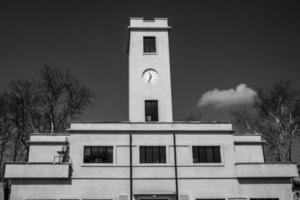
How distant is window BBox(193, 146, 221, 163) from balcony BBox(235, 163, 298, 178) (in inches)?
69.3

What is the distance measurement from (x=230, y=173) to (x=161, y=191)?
588 centimetres

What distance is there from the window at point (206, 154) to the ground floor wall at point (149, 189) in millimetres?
1661

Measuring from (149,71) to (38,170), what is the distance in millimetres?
13530

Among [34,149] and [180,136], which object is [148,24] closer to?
[180,136]

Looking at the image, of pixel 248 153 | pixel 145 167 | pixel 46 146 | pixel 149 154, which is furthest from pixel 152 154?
pixel 46 146

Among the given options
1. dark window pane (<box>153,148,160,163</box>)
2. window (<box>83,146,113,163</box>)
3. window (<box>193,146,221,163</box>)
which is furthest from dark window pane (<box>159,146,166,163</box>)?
window (<box>83,146,113,163</box>)

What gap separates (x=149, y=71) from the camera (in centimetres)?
3319

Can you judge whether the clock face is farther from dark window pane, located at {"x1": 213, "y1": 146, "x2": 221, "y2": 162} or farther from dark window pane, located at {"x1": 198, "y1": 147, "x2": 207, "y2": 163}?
dark window pane, located at {"x1": 213, "y1": 146, "x2": 221, "y2": 162}

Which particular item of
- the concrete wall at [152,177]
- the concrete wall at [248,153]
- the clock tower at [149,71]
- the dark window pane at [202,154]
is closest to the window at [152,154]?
the concrete wall at [152,177]

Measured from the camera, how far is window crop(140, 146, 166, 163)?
92.4ft

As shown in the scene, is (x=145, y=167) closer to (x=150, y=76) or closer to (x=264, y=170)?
(x=150, y=76)

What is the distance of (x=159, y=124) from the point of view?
29.2 m

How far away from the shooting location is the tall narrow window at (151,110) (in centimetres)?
3162

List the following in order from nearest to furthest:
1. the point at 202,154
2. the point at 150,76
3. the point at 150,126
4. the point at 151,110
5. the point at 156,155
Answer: the point at 156,155, the point at 202,154, the point at 150,126, the point at 151,110, the point at 150,76
